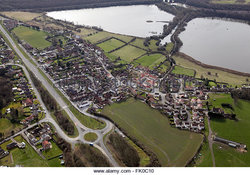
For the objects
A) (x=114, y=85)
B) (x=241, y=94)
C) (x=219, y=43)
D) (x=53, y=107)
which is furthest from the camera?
(x=219, y=43)

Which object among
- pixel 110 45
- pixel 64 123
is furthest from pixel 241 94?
pixel 110 45

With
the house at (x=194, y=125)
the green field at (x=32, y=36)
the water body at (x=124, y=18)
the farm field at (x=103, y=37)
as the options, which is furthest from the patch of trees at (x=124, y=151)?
the water body at (x=124, y=18)

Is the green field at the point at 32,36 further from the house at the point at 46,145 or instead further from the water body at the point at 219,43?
the water body at the point at 219,43

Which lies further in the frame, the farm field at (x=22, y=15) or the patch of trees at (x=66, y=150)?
the farm field at (x=22, y=15)

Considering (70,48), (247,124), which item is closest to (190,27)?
(70,48)

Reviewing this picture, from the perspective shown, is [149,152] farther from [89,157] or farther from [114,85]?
[114,85]

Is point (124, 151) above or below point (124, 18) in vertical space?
below
